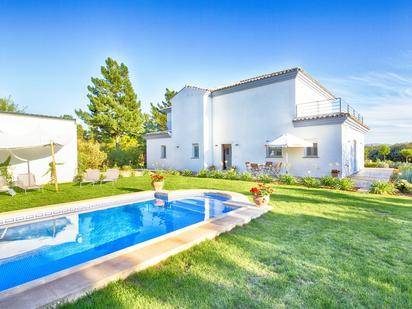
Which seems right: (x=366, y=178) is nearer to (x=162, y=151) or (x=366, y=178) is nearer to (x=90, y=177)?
(x=90, y=177)

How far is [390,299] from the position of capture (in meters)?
3.22

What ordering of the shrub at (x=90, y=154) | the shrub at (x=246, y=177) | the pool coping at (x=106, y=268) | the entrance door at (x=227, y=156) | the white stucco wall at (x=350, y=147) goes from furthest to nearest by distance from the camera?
the entrance door at (x=227, y=156) → the shrub at (x=90, y=154) → the shrub at (x=246, y=177) → the white stucco wall at (x=350, y=147) → the pool coping at (x=106, y=268)

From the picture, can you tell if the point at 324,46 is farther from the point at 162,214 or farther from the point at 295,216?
the point at 162,214

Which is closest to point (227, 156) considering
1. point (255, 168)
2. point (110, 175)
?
point (255, 168)

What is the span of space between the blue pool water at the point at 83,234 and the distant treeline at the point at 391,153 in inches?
1175

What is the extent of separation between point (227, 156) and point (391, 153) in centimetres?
2347

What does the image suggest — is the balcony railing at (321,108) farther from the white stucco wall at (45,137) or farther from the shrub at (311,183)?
the white stucco wall at (45,137)

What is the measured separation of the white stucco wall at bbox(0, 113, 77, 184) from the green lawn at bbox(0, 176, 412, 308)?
36.2 ft

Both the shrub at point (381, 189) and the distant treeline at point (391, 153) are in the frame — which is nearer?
the shrub at point (381, 189)

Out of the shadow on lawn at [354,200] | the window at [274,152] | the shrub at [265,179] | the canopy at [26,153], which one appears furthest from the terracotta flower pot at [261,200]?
the canopy at [26,153]

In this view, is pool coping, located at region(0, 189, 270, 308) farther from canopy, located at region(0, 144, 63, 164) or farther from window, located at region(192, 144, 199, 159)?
window, located at region(192, 144, 199, 159)

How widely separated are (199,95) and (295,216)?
17086 mm

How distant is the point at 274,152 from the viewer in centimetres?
1872

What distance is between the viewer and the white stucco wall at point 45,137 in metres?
13.0
